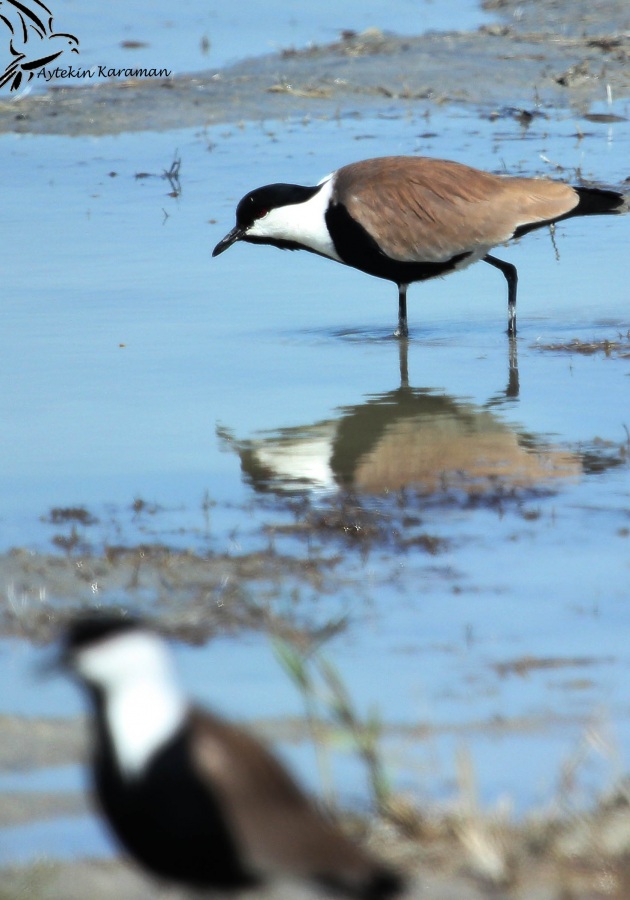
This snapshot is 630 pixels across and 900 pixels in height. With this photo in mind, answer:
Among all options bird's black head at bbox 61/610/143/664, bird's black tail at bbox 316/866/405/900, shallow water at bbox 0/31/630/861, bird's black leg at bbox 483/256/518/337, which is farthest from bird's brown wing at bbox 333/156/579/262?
bird's black tail at bbox 316/866/405/900

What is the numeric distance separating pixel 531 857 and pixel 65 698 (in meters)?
1.41

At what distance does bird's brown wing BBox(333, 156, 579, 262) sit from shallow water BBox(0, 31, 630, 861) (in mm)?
438

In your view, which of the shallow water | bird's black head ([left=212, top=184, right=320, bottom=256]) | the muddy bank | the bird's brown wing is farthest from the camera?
the muddy bank

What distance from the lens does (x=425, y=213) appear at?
8219mm

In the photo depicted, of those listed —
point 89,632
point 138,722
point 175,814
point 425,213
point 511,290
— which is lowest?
point 175,814

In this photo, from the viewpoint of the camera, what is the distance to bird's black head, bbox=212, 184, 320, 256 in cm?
845

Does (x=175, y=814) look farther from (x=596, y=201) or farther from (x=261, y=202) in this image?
(x=261, y=202)

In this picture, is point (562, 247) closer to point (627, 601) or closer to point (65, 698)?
point (627, 601)

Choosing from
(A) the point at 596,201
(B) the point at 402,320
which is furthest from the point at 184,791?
(A) the point at 596,201

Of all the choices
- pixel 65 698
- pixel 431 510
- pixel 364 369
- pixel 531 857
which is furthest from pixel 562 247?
pixel 531 857

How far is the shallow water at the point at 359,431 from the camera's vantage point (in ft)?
13.2

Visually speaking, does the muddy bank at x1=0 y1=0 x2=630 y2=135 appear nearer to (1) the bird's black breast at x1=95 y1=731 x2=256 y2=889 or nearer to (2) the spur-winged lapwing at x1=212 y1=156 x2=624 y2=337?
(2) the spur-winged lapwing at x1=212 y1=156 x2=624 y2=337

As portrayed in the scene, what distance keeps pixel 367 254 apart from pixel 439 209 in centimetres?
43

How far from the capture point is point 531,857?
3170 millimetres
